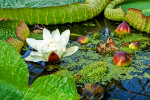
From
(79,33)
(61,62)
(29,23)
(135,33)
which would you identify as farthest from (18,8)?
(135,33)

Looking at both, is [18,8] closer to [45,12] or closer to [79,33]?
[45,12]

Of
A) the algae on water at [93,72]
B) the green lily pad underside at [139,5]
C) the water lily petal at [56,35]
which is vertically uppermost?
the green lily pad underside at [139,5]

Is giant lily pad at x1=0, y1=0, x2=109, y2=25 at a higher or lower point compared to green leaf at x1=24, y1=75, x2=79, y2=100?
higher

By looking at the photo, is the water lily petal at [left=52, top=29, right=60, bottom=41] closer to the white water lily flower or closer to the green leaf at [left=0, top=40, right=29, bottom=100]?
the white water lily flower

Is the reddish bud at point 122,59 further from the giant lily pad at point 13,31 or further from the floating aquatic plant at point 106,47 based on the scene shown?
the giant lily pad at point 13,31

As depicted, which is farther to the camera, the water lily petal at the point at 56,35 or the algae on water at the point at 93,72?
the water lily petal at the point at 56,35

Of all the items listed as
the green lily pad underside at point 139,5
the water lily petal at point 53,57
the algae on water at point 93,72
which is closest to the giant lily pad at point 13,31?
the water lily petal at point 53,57

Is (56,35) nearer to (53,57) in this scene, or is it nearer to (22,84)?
(53,57)

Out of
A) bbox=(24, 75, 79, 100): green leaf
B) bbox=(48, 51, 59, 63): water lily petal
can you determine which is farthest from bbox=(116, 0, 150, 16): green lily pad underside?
bbox=(24, 75, 79, 100): green leaf
